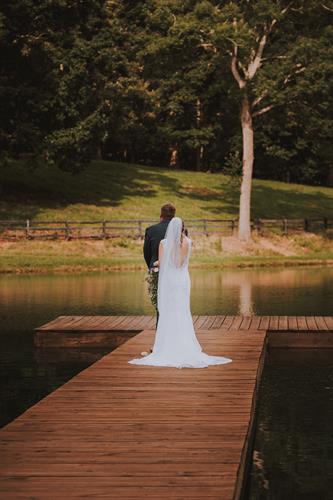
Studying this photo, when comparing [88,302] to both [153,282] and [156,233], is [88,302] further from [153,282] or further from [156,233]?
[156,233]

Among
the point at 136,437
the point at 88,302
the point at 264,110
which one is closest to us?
the point at 136,437

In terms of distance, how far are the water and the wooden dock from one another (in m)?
0.45

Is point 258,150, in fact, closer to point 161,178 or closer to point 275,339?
point 161,178

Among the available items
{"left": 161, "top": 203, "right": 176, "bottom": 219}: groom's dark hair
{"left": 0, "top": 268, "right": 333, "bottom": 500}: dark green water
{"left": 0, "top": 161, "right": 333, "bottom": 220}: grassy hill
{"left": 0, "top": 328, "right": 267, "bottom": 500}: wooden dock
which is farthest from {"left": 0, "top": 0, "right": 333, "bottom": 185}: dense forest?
{"left": 0, "top": 328, "right": 267, "bottom": 500}: wooden dock

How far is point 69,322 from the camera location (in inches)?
851

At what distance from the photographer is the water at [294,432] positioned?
10039 mm

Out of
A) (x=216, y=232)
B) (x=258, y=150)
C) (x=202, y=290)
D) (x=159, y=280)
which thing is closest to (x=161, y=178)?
(x=258, y=150)

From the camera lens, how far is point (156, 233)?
51.6ft

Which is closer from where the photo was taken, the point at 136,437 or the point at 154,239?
the point at 136,437

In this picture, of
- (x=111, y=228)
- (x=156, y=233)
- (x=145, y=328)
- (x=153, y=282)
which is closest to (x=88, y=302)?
(x=145, y=328)

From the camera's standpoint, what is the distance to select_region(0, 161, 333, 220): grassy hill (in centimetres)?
5881

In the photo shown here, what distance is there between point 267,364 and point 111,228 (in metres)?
31.8

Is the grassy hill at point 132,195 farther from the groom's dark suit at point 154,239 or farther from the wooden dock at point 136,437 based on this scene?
the wooden dock at point 136,437

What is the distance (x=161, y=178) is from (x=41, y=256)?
3184 centimetres
